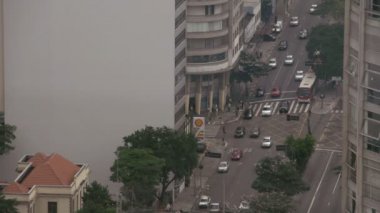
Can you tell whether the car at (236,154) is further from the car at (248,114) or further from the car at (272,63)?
the car at (272,63)

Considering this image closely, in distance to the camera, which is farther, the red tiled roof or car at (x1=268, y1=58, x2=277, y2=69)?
car at (x1=268, y1=58, x2=277, y2=69)

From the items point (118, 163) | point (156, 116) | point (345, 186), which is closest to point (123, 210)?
point (118, 163)

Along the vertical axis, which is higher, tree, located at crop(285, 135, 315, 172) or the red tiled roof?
the red tiled roof

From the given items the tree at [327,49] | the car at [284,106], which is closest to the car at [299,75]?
the tree at [327,49]

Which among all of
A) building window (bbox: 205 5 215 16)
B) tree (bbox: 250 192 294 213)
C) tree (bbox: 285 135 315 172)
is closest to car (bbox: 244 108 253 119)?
building window (bbox: 205 5 215 16)

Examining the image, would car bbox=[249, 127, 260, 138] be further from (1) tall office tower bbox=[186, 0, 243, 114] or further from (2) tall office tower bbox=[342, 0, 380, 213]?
(2) tall office tower bbox=[342, 0, 380, 213]

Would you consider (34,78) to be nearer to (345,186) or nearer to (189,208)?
(189,208)

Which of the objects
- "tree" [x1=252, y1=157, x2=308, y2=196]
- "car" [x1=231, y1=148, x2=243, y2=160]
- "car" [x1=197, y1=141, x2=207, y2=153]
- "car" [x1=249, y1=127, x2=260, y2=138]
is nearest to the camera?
"tree" [x1=252, y1=157, x2=308, y2=196]

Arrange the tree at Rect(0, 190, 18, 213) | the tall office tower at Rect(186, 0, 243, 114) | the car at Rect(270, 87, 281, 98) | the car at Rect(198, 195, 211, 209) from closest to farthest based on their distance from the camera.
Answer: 1. the tree at Rect(0, 190, 18, 213)
2. the car at Rect(198, 195, 211, 209)
3. the tall office tower at Rect(186, 0, 243, 114)
4. the car at Rect(270, 87, 281, 98)
